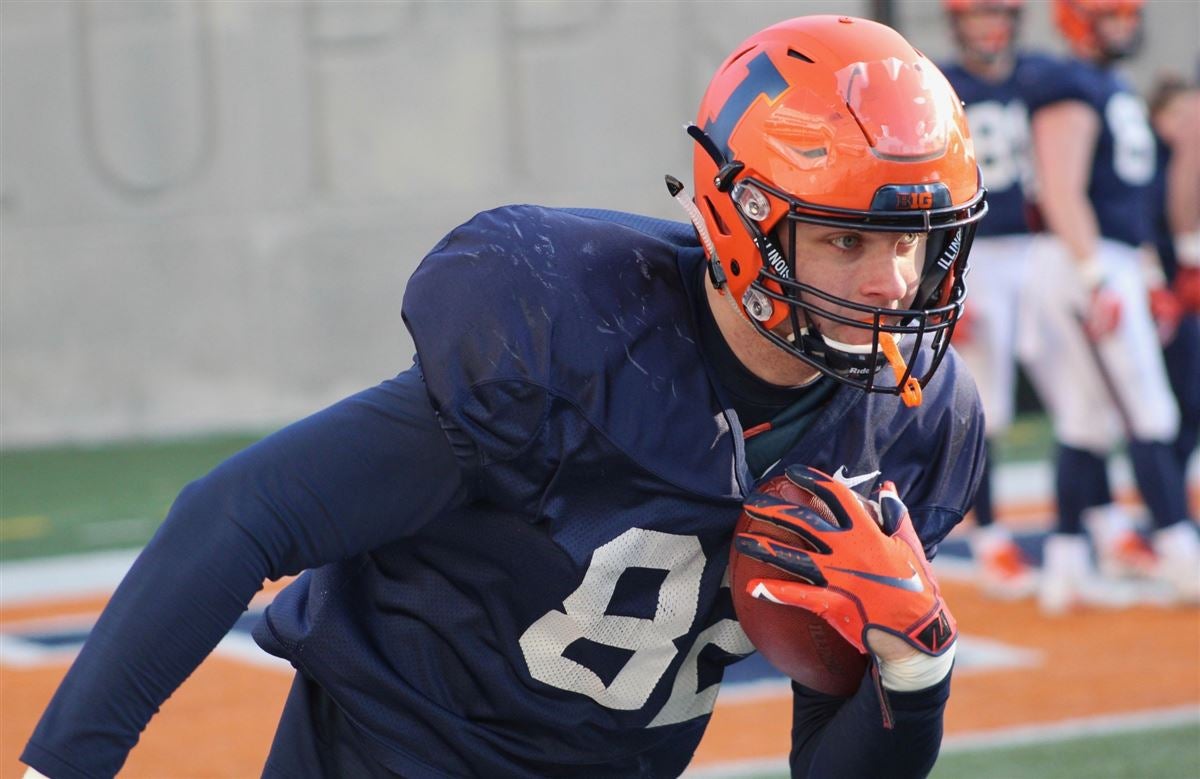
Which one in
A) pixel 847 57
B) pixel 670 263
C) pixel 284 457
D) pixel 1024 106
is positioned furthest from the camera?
pixel 1024 106

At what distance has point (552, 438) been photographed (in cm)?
205

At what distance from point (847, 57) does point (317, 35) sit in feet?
27.6

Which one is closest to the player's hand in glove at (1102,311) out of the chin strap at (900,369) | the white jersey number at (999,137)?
the white jersey number at (999,137)

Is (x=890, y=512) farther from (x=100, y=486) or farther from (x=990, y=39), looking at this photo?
(x=100, y=486)

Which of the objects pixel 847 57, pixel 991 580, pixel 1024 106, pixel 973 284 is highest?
pixel 847 57

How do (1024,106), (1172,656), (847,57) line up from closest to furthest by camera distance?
(847,57) < (1172,656) < (1024,106)

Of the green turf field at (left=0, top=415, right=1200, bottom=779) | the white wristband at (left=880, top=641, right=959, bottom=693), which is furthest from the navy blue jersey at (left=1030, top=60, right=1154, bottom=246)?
the white wristband at (left=880, top=641, right=959, bottom=693)

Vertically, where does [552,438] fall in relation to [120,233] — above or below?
above

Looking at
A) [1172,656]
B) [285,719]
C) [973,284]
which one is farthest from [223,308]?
[285,719]

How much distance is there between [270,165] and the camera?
33.2 ft

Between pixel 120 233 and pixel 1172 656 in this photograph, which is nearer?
pixel 1172 656

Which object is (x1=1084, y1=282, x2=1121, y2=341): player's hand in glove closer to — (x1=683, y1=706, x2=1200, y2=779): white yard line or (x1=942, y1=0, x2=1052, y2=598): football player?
(x1=942, y1=0, x2=1052, y2=598): football player

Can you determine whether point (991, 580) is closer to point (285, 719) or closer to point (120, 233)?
point (285, 719)

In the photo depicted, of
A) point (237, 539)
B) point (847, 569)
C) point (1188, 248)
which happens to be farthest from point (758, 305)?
point (1188, 248)
